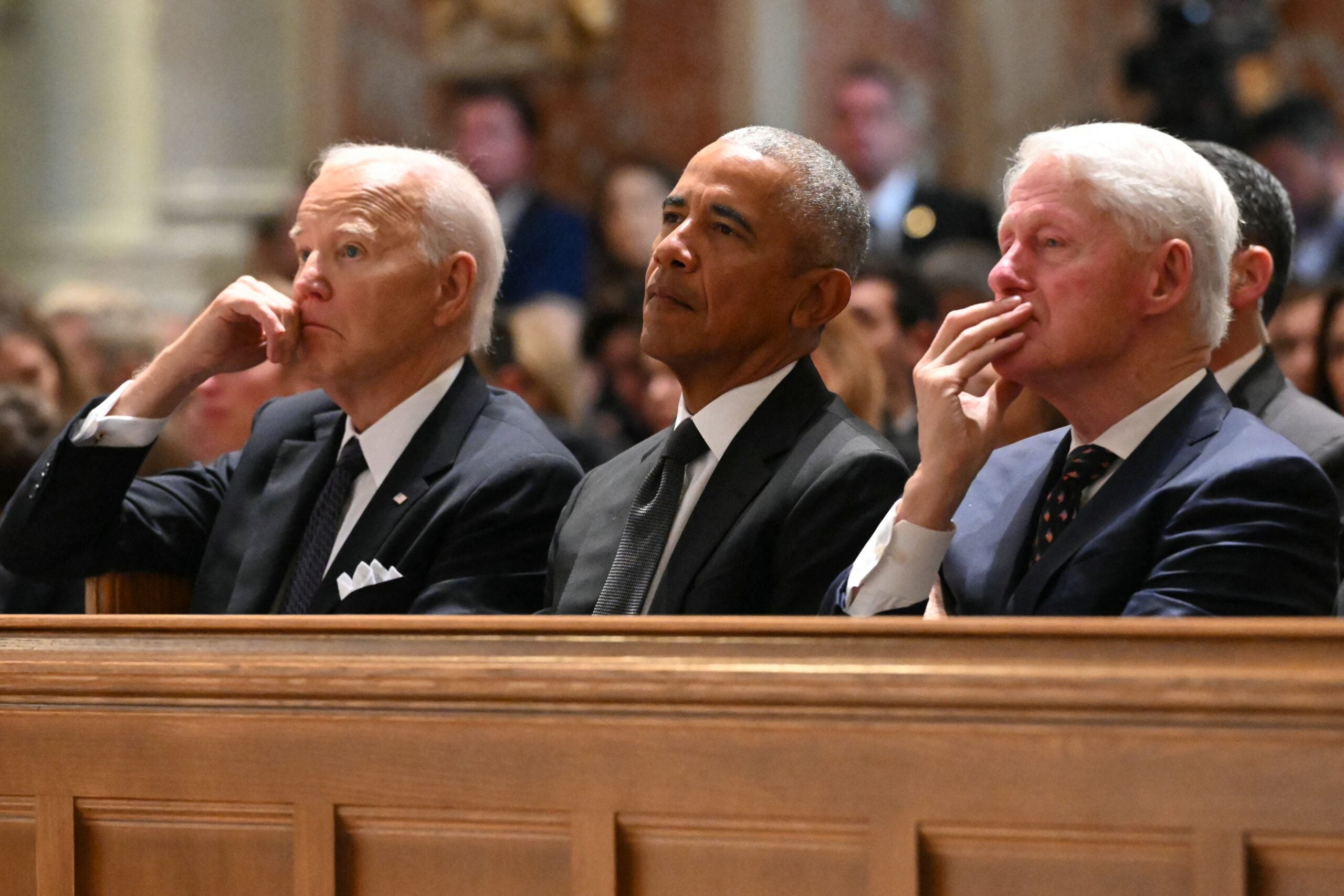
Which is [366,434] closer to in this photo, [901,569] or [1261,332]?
Result: [901,569]

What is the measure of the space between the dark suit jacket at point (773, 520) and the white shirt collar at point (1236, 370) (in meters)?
0.65

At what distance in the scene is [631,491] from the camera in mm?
2582

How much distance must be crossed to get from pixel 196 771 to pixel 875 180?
18.6ft

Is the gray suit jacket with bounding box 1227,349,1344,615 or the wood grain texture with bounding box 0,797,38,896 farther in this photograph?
the gray suit jacket with bounding box 1227,349,1344,615

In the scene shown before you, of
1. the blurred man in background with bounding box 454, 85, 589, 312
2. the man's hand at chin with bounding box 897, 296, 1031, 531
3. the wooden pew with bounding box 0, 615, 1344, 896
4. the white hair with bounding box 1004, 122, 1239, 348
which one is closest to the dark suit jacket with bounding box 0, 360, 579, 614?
the wooden pew with bounding box 0, 615, 1344, 896

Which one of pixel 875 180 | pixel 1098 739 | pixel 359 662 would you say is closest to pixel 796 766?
pixel 1098 739

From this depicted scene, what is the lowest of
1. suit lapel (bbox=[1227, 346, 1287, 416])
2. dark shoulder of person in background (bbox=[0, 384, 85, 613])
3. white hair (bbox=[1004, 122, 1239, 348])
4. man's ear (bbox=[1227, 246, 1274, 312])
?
dark shoulder of person in background (bbox=[0, 384, 85, 613])

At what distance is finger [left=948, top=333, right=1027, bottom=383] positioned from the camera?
7.36ft

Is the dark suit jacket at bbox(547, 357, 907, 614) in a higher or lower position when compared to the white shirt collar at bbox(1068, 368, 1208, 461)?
lower

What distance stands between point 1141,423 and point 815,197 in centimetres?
63

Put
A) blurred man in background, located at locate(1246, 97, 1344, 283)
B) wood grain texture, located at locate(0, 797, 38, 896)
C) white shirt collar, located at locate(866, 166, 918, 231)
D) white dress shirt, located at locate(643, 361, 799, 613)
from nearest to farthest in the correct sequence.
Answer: wood grain texture, located at locate(0, 797, 38, 896)
white dress shirt, located at locate(643, 361, 799, 613)
blurred man in background, located at locate(1246, 97, 1344, 283)
white shirt collar, located at locate(866, 166, 918, 231)

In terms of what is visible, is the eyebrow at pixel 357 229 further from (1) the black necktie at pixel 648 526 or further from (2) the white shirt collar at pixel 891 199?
(2) the white shirt collar at pixel 891 199

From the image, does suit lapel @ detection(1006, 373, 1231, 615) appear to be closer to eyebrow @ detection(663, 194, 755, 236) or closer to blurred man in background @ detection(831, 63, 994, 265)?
eyebrow @ detection(663, 194, 755, 236)

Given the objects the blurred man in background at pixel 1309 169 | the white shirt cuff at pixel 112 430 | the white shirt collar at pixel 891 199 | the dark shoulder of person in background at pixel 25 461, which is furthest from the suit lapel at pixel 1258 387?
the white shirt collar at pixel 891 199
